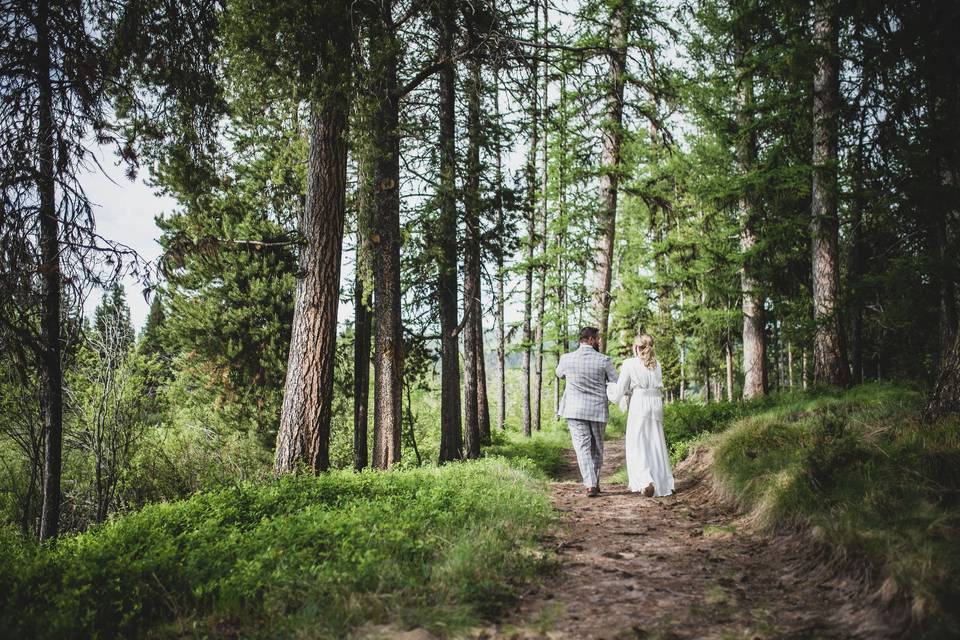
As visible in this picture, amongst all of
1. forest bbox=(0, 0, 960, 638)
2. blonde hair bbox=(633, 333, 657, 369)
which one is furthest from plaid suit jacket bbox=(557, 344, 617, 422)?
forest bbox=(0, 0, 960, 638)

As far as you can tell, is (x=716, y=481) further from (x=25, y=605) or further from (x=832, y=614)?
(x=25, y=605)

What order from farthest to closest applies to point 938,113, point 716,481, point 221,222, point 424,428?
point 424,428 < point 221,222 < point 716,481 < point 938,113

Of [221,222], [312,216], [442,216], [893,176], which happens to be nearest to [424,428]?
[221,222]

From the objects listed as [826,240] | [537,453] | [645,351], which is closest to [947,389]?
[645,351]

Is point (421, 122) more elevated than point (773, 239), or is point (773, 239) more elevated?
point (421, 122)

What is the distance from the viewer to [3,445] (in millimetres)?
19844

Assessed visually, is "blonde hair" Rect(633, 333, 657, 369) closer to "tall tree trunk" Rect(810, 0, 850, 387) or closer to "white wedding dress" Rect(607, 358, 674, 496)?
"white wedding dress" Rect(607, 358, 674, 496)

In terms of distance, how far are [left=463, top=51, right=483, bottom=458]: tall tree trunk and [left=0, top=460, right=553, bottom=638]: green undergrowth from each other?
6.89 m

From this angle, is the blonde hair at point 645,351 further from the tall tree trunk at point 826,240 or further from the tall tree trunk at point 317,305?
the tall tree trunk at point 826,240

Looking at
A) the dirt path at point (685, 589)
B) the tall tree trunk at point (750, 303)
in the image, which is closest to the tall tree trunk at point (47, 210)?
the dirt path at point (685, 589)

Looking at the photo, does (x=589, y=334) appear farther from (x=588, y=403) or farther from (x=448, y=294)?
(x=448, y=294)

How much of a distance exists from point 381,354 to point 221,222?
334 inches

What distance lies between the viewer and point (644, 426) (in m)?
7.51

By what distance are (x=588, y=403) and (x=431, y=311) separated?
611 cm
